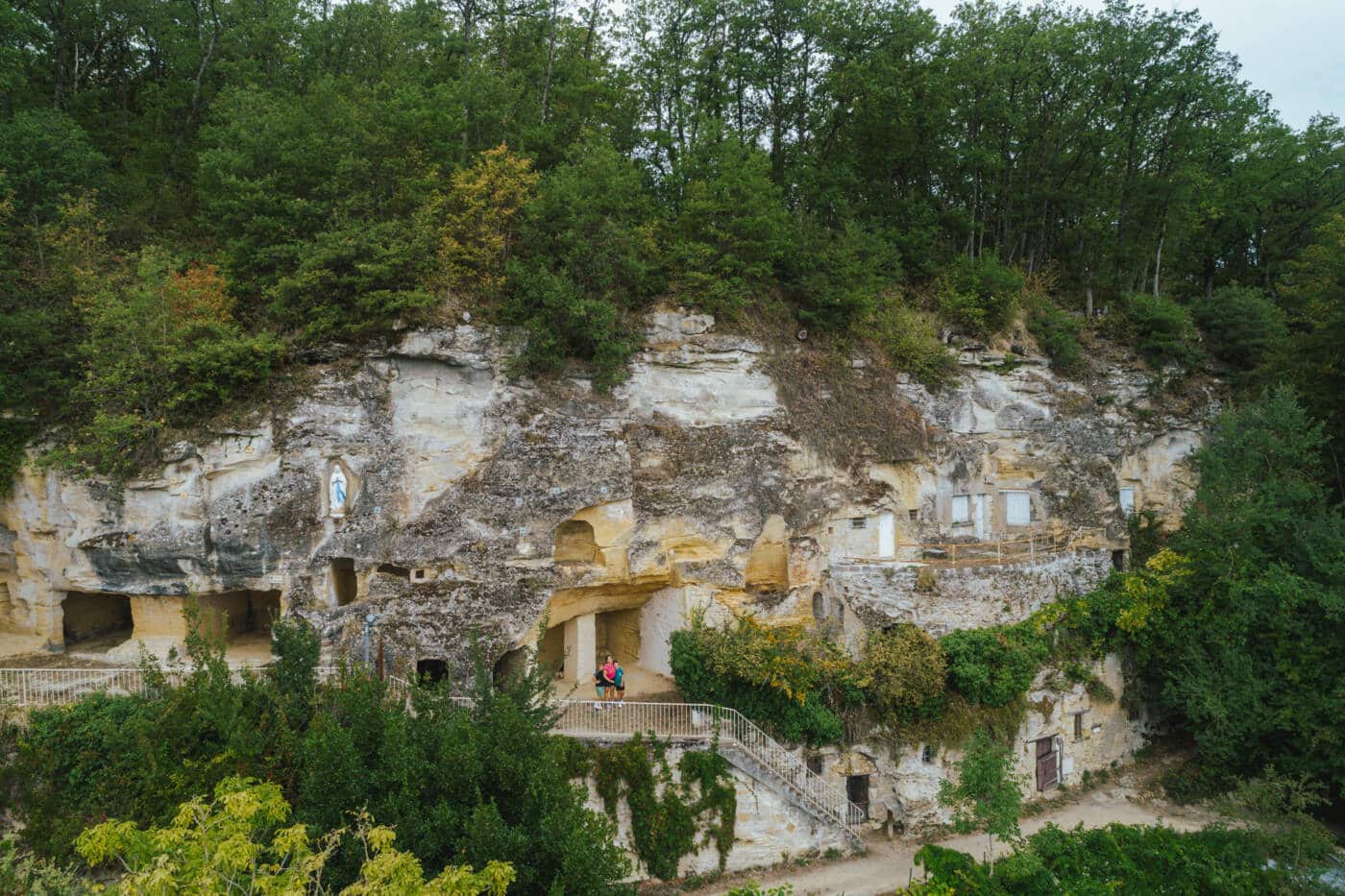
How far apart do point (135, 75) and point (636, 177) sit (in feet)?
64.0

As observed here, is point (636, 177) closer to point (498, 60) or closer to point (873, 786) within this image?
point (498, 60)

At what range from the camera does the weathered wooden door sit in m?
19.0

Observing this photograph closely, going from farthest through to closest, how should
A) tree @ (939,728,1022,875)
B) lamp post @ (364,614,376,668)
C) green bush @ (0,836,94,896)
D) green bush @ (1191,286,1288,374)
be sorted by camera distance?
green bush @ (1191,286,1288,374)
lamp post @ (364,614,376,668)
tree @ (939,728,1022,875)
green bush @ (0,836,94,896)

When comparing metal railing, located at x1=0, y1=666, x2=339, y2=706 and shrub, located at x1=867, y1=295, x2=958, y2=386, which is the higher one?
shrub, located at x1=867, y1=295, x2=958, y2=386

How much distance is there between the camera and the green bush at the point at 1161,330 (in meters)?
24.4

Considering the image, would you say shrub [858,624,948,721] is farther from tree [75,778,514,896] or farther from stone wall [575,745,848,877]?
tree [75,778,514,896]

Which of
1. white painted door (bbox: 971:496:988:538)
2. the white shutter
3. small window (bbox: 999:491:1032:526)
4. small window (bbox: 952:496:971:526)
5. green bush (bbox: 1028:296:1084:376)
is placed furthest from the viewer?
the white shutter

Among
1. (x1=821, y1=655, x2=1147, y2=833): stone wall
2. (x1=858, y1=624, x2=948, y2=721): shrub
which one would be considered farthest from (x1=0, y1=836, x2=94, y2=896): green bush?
(x1=858, y1=624, x2=948, y2=721): shrub

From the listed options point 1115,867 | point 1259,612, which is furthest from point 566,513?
point 1259,612

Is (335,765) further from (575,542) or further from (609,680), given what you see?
(575,542)

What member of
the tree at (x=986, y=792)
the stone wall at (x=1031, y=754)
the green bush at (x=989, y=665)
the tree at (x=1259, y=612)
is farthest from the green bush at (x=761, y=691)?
the tree at (x=1259, y=612)

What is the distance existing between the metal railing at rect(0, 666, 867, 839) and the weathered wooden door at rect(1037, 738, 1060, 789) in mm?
5362

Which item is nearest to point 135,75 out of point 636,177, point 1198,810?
point 636,177

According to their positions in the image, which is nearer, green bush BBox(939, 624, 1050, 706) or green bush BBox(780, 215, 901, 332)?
green bush BBox(939, 624, 1050, 706)
